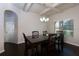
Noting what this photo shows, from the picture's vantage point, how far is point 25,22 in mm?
2391

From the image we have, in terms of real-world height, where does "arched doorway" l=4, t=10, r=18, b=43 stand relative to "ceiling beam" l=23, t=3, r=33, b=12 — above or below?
below

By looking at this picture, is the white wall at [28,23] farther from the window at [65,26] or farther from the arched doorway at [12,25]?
the window at [65,26]

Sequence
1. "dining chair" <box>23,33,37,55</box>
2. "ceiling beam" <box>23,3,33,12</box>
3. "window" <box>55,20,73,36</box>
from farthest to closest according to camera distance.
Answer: "window" <box>55,20,73,36</box>
"dining chair" <box>23,33,37,55</box>
"ceiling beam" <box>23,3,33,12</box>

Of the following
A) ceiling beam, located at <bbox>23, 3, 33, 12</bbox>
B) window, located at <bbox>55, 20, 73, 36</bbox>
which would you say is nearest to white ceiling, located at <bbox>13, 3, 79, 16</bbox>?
ceiling beam, located at <bbox>23, 3, 33, 12</bbox>

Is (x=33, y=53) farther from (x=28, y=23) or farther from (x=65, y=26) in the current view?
(x=65, y=26)

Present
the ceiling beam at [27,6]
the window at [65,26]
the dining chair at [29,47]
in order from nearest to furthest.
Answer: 1. the ceiling beam at [27,6]
2. the dining chair at [29,47]
3. the window at [65,26]

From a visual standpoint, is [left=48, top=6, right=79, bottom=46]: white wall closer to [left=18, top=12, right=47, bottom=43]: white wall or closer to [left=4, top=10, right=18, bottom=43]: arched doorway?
[left=18, top=12, right=47, bottom=43]: white wall

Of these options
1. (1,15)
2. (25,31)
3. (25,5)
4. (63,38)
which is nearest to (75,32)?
(63,38)

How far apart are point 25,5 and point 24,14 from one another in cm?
24

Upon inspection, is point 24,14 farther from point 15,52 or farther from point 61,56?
point 61,56

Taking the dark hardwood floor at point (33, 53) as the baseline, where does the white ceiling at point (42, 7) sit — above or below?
above

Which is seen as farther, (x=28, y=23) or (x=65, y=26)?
(x=65, y=26)

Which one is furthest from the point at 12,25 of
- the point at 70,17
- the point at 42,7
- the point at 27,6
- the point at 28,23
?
the point at 70,17

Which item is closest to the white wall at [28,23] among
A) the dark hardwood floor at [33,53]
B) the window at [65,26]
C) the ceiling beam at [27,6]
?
the ceiling beam at [27,6]
